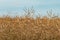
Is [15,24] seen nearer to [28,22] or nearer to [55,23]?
[28,22]

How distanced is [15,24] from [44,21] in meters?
0.85

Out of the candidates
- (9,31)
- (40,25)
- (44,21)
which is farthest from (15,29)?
(44,21)

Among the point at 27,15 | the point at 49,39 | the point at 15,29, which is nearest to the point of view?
the point at 49,39

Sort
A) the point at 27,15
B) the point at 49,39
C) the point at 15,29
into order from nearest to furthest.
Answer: the point at 49,39 → the point at 15,29 → the point at 27,15

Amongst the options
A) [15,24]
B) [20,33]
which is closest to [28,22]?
[15,24]

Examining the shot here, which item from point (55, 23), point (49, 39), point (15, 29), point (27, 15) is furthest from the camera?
point (27, 15)

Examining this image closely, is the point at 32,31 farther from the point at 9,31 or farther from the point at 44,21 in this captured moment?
the point at 44,21

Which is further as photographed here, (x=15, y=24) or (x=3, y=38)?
(x=15, y=24)

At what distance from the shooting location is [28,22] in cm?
665

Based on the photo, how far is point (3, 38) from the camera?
579cm

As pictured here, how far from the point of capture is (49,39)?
570 cm

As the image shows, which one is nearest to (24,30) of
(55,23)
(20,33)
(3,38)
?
(20,33)

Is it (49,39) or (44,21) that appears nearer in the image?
(49,39)

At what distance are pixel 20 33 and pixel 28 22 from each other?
2.63 ft
